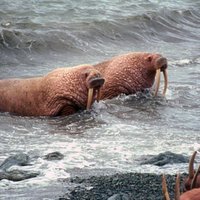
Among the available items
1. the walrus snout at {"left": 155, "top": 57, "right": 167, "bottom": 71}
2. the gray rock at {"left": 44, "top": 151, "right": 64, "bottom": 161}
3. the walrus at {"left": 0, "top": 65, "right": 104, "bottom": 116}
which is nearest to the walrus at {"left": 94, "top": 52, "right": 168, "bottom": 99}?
the walrus snout at {"left": 155, "top": 57, "right": 167, "bottom": 71}

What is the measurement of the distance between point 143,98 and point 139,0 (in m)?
11.6

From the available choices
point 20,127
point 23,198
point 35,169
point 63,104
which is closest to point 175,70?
point 63,104

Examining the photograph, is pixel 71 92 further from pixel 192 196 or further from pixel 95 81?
pixel 192 196

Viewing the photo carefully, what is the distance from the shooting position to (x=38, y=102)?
9.52m

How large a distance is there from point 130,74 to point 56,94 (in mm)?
1648

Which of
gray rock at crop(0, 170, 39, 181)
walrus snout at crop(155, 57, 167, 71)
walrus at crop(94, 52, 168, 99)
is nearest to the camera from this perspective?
gray rock at crop(0, 170, 39, 181)

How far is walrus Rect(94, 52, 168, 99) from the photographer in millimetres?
10516

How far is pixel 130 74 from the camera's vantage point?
10648mm

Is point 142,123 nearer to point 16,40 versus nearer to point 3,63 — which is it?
point 3,63

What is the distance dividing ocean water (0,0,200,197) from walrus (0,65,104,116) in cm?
19

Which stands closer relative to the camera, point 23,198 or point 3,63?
point 23,198

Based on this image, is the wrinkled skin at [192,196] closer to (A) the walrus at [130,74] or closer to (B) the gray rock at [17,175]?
(B) the gray rock at [17,175]

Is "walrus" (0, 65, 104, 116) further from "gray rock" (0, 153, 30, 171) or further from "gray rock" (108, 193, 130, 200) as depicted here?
"gray rock" (108, 193, 130, 200)

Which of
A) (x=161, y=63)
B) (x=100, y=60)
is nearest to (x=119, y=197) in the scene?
(x=161, y=63)
